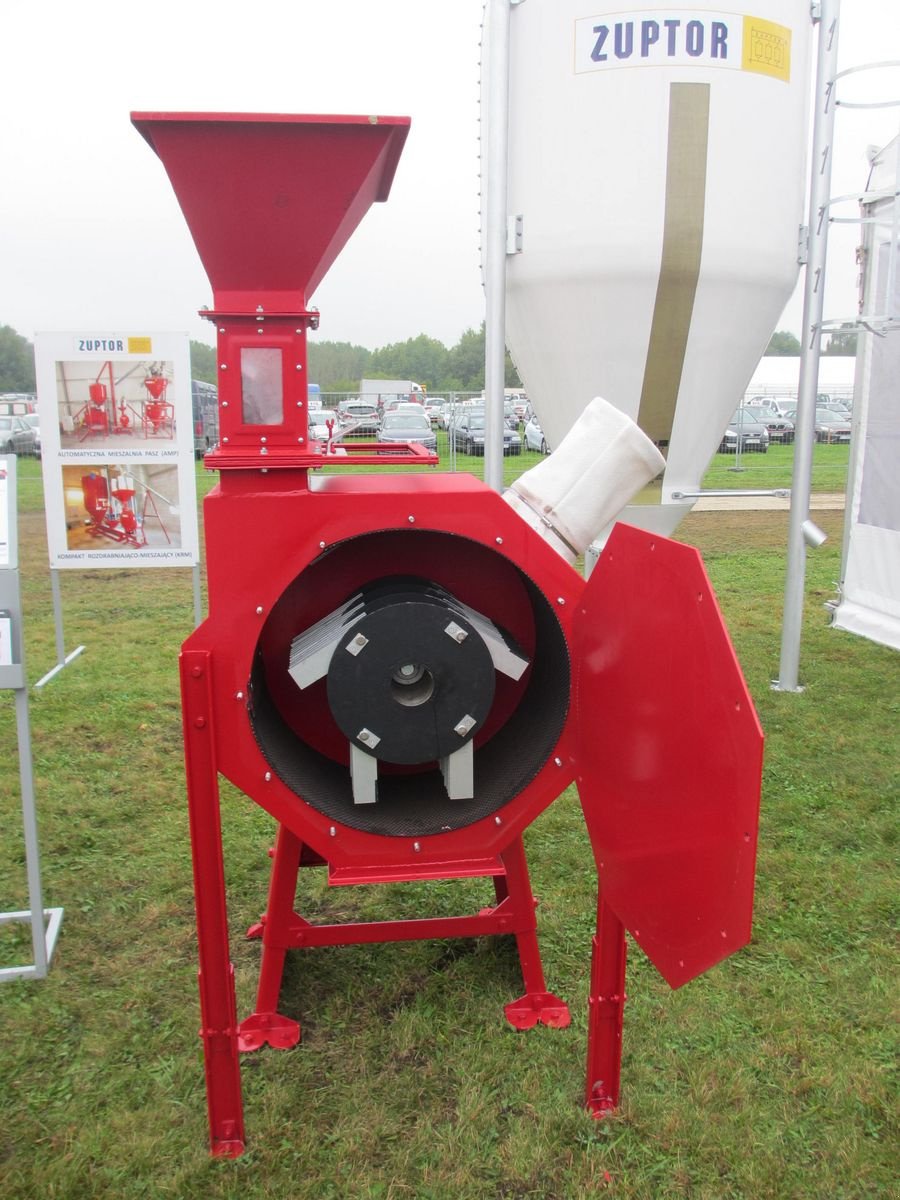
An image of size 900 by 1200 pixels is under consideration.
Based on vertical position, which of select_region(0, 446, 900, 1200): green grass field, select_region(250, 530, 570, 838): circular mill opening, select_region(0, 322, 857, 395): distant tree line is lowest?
select_region(0, 446, 900, 1200): green grass field

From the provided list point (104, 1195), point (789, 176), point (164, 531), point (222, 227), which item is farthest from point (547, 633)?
point (164, 531)

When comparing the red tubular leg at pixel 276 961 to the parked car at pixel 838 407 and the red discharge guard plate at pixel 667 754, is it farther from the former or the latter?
the parked car at pixel 838 407

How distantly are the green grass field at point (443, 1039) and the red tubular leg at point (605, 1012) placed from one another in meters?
0.06

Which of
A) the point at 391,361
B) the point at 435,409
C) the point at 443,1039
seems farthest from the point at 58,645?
the point at 391,361

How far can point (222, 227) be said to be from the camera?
6.51 feet

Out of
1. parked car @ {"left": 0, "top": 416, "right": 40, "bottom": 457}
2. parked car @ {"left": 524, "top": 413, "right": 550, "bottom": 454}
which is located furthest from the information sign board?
parked car @ {"left": 0, "top": 416, "right": 40, "bottom": 457}

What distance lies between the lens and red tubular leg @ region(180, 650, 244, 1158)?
203 cm

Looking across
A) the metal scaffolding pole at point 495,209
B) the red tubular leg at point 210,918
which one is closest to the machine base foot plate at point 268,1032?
the red tubular leg at point 210,918

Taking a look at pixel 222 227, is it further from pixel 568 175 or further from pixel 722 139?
pixel 722 139

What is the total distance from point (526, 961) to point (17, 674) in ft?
5.50

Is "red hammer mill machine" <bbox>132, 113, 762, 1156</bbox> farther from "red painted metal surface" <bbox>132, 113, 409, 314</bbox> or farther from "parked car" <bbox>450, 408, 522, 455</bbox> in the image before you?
"parked car" <bbox>450, 408, 522, 455</bbox>

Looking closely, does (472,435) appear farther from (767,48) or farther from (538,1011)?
(538,1011)

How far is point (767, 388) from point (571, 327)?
30.6 meters

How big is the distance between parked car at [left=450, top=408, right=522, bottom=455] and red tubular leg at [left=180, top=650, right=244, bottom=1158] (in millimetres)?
19472
